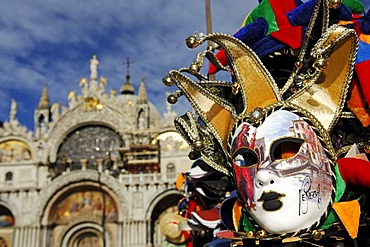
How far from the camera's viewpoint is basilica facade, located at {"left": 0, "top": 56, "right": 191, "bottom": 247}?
2081 centimetres

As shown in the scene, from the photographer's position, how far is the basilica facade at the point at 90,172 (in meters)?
20.8

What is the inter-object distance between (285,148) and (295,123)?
0.23 m

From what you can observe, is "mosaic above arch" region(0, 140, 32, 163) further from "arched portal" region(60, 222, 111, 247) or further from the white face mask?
the white face mask

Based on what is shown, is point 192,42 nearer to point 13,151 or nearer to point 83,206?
point 83,206

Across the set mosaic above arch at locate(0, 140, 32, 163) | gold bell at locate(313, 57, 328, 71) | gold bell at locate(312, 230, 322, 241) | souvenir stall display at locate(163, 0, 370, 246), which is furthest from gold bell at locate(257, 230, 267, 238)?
mosaic above arch at locate(0, 140, 32, 163)

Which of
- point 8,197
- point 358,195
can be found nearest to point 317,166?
point 358,195

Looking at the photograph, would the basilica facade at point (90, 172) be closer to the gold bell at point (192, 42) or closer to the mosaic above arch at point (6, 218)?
the mosaic above arch at point (6, 218)

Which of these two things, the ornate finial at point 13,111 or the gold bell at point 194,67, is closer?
the gold bell at point 194,67

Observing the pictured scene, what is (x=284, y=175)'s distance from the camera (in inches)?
127

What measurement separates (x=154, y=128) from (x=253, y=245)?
20758mm

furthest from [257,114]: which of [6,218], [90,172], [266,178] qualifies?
[6,218]

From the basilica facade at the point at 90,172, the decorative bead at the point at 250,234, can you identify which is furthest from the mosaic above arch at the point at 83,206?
the decorative bead at the point at 250,234

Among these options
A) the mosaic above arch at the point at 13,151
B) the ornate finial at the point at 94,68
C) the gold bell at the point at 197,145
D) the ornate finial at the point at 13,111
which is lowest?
the gold bell at the point at 197,145

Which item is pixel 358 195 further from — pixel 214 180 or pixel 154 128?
pixel 154 128
